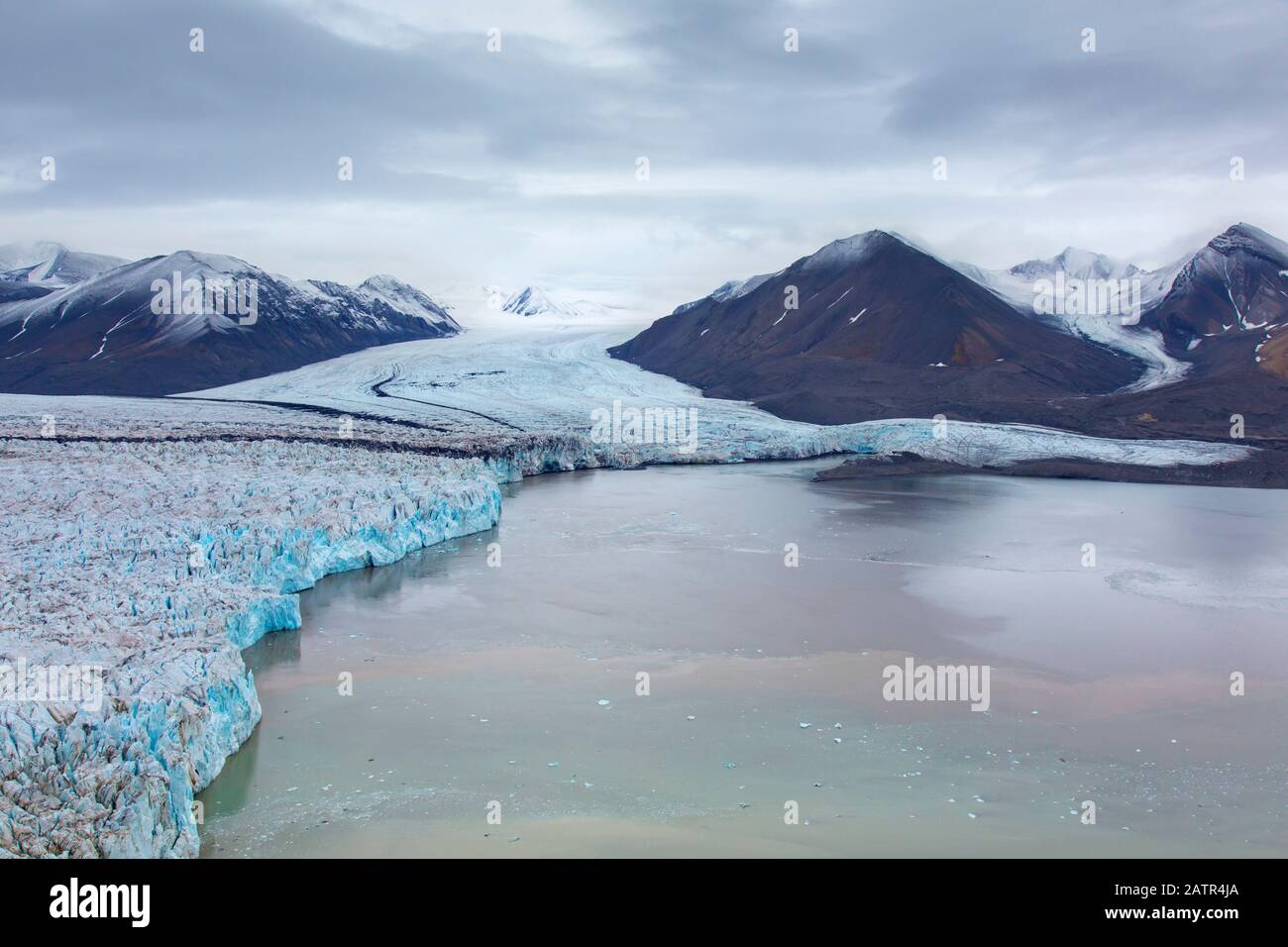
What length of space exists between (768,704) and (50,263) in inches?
2830

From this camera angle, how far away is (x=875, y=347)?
46.8 meters

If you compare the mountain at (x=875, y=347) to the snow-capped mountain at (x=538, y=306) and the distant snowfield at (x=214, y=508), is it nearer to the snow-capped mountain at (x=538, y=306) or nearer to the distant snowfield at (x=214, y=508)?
the distant snowfield at (x=214, y=508)

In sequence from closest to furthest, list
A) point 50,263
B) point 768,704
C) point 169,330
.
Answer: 1. point 768,704
2. point 169,330
3. point 50,263

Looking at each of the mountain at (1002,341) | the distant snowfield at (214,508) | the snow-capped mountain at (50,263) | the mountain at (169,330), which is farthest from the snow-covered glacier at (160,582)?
the snow-capped mountain at (50,263)

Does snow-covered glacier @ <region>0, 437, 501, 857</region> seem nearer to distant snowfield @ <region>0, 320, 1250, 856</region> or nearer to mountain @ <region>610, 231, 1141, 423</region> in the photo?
distant snowfield @ <region>0, 320, 1250, 856</region>

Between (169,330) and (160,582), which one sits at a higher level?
(169,330)

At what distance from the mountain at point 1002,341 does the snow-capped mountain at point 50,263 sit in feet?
124

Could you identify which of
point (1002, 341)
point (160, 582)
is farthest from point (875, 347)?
point (160, 582)

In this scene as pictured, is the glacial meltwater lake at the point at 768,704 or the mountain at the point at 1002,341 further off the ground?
the mountain at the point at 1002,341

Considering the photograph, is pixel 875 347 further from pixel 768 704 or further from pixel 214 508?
pixel 768 704

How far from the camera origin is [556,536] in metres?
19.1

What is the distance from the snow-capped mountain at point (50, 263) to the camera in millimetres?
66625

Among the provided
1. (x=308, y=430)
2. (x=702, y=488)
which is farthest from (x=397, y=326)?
(x=702, y=488)

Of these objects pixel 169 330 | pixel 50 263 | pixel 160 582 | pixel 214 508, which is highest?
pixel 50 263
